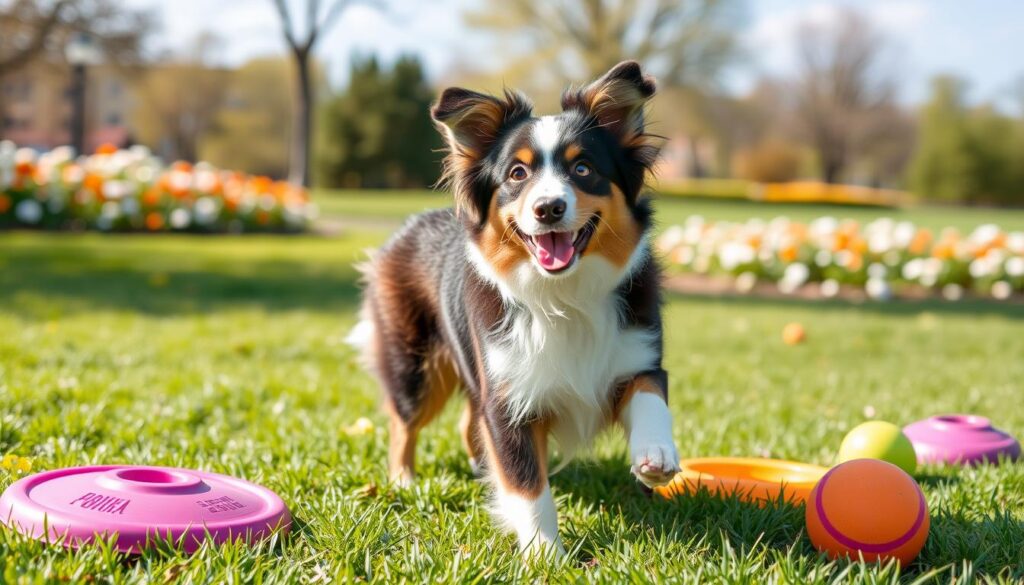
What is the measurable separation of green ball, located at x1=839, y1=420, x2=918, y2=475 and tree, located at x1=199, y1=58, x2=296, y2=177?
181 feet

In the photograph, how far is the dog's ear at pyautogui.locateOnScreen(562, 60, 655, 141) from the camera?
11.3ft

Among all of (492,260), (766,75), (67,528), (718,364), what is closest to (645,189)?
(492,260)

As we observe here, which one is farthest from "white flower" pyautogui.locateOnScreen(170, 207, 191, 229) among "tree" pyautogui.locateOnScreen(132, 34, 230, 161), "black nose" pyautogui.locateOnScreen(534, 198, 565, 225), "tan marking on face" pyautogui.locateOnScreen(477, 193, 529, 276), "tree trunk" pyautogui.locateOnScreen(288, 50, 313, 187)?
"tree" pyautogui.locateOnScreen(132, 34, 230, 161)

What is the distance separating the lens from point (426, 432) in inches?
197

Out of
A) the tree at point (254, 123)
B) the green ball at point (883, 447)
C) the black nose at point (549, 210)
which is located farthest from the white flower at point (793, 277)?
the tree at point (254, 123)

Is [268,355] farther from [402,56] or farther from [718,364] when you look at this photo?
[402,56]

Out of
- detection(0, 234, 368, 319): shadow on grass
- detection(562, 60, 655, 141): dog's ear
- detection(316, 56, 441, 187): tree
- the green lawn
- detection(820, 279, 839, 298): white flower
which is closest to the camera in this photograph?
detection(562, 60, 655, 141): dog's ear

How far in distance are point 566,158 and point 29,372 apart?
4.01 m

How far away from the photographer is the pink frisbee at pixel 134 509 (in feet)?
9.17

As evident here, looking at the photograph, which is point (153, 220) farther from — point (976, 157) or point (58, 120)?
point (58, 120)

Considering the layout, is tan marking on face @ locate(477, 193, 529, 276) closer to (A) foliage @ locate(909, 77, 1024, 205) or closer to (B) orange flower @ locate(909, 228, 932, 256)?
(B) orange flower @ locate(909, 228, 932, 256)

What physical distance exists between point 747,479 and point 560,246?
4.28 ft

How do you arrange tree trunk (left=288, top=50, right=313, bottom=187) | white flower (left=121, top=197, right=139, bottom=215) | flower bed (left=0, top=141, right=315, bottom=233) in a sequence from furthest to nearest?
tree trunk (left=288, top=50, right=313, bottom=187), white flower (left=121, top=197, right=139, bottom=215), flower bed (left=0, top=141, right=315, bottom=233)

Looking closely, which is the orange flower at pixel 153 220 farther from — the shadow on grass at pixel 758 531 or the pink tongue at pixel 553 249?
the pink tongue at pixel 553 249
